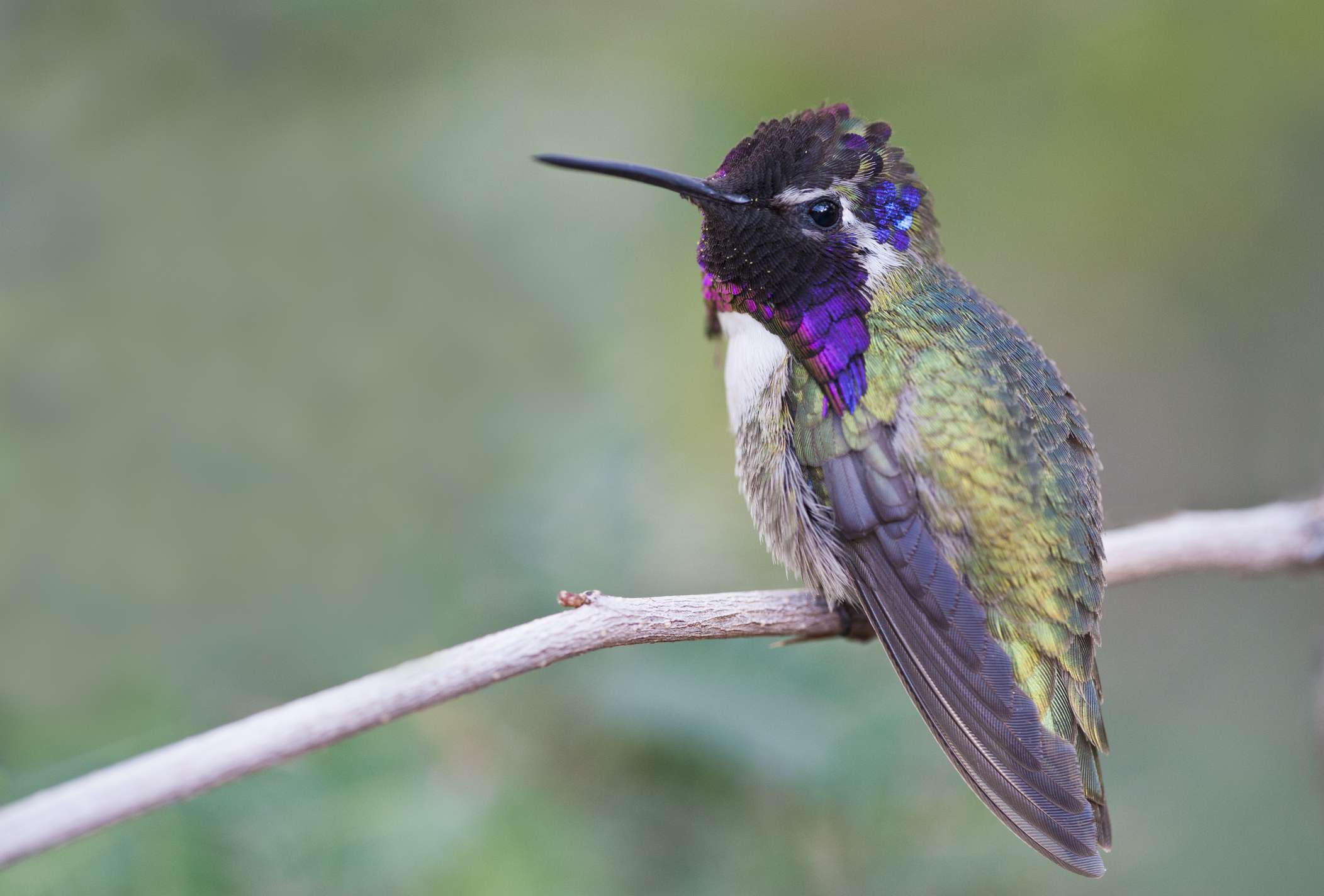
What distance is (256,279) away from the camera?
17.3 feet

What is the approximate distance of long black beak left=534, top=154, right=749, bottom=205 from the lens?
8.80ft

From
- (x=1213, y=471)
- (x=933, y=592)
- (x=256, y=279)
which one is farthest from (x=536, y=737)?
(x=1213, y=471)

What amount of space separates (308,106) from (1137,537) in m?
4.22

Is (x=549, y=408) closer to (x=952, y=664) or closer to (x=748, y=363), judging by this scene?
(x=748, y=363)

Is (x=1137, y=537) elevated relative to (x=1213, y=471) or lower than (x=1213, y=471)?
elevated

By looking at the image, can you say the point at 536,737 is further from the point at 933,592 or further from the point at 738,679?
the point at 933,592

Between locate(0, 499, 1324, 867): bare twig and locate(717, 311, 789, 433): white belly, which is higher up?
locate(717, 311, 789, 433): white belly

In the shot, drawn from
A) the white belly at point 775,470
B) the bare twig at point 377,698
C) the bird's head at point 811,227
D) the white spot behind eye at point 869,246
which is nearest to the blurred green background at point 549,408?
the white belly at point 775,470

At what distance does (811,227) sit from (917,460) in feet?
2.21

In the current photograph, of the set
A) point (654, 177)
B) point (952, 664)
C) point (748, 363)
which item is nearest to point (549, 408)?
point (748, 363)

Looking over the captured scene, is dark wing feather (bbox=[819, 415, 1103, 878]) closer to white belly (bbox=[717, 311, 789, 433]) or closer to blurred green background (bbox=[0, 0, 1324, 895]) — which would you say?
white belly (bbox=[717, 311, 789, 433])

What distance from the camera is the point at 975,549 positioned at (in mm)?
2846

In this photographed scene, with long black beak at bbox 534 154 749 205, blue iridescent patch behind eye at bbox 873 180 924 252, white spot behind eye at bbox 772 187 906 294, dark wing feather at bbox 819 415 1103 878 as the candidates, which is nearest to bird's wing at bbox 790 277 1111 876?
dark wing feather at bbox 819 415 1103 878

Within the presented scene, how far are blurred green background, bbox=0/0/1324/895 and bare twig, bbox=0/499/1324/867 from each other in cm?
68
